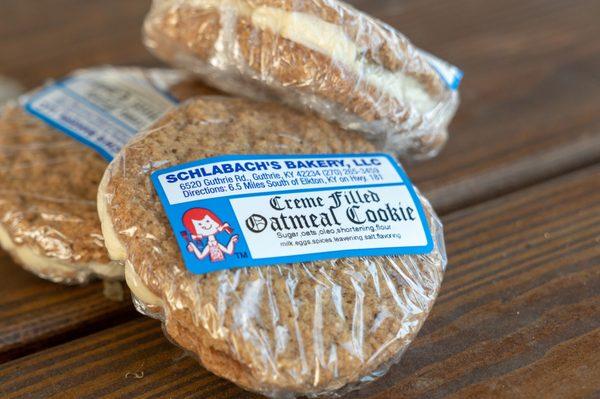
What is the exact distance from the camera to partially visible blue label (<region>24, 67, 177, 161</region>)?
3.04 feet

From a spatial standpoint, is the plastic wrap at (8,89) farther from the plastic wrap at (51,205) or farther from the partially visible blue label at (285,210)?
the partially visible blue label at (285,210)

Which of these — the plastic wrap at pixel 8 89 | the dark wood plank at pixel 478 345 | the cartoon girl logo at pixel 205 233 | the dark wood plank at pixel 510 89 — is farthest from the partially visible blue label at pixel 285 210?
the plastic wrap at pixel 8 89

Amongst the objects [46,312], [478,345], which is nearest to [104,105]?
[46,312]

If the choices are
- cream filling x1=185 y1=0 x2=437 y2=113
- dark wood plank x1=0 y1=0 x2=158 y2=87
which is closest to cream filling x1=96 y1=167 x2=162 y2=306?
cream filling x1=185 y1=0 x2=437 y2=113

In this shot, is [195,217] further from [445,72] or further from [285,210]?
[445,72]

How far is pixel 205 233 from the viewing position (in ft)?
2.19

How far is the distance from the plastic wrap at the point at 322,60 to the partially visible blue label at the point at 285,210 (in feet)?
0.23

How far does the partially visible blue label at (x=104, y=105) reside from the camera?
926 millimetres

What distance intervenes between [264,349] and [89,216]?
311mm

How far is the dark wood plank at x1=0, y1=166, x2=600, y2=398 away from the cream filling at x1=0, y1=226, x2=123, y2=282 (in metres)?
0.07

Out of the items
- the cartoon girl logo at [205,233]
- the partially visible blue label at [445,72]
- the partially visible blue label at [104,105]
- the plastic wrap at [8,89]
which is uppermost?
the partially visible blue label at [445,72]

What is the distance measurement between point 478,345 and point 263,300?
25cm

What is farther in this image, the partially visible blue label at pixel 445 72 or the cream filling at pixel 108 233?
the partially visible blue label at pixel 445 72

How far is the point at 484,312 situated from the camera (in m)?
0.78
